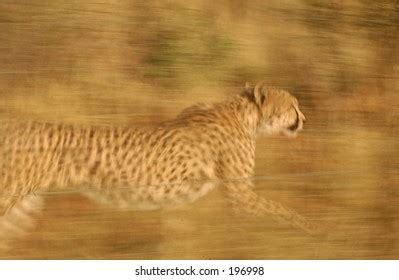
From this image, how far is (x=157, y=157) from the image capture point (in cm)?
188

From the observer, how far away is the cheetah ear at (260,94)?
194 cm

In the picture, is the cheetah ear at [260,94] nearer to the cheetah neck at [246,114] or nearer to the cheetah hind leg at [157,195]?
the cheetah neck at [246,114]

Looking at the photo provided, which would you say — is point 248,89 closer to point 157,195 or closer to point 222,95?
point 222,95

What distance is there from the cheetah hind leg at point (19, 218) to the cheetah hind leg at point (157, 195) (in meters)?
0.18

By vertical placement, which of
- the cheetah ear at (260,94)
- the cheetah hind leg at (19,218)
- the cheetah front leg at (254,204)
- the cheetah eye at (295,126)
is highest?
the cheetah ear at (260,94)

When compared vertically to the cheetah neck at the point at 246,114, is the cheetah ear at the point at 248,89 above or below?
above

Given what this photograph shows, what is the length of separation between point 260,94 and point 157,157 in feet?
1.12

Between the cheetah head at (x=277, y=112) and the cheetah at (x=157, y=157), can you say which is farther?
the cheetah head at (x=277, y=112)

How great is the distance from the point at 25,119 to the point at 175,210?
474 millimetres

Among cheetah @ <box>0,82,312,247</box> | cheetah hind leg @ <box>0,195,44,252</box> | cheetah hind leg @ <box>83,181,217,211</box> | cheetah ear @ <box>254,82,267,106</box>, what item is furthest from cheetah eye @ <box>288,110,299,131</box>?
cheetah hind leg @ <box>0,195,44,252</box>

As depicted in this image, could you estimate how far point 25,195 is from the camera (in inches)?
71.8

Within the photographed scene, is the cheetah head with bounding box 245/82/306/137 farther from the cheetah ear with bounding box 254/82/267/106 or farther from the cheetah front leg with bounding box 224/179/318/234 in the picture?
the cheetah front leg with bounding box 224/179/318/234

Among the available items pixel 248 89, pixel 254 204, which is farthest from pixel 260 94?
pixel 254 204

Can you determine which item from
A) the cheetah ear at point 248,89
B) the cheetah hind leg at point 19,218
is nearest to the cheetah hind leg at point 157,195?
the cheetah hind leg at point 19,218
